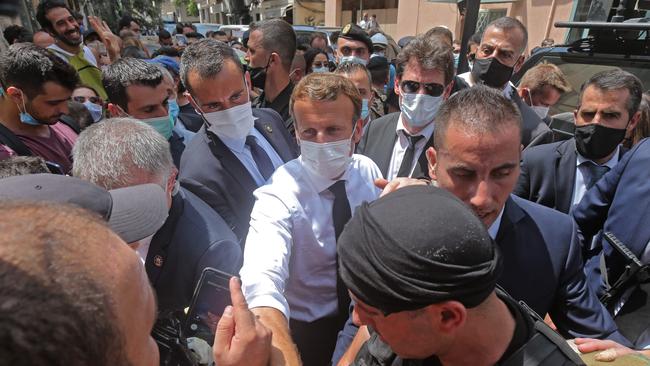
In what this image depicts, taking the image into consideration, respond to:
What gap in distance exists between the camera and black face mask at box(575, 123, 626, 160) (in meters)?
2.52

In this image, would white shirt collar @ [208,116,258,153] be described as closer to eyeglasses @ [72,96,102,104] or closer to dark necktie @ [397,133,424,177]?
dark necktie @ [397,133,424,177]

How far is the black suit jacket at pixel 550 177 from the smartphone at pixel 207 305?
2063 millimetres

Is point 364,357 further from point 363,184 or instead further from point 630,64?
point 630,64

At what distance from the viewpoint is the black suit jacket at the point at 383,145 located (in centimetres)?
251

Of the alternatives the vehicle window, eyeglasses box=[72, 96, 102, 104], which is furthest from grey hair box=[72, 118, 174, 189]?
the vehicle window

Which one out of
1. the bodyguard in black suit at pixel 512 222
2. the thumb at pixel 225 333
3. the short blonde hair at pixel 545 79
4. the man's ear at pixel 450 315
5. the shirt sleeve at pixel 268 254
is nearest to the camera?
the man's ear at pixel 450 315

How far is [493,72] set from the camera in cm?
345

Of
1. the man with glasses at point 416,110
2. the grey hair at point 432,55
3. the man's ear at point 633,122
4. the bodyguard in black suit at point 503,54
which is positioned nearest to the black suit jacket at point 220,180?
the man with glasses at point 416,110

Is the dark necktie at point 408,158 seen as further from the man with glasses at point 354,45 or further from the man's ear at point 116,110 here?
the man with glasses at point 354,45

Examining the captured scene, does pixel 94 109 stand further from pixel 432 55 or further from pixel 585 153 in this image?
pixel 585 153

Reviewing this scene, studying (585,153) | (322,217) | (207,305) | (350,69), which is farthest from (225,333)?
(350,69)

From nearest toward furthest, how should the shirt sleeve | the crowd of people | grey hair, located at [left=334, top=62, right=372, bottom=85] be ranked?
the crowd of people, the shirt sleeve, grey hair, located at [left=334, top=62, right=372, bottom=85]

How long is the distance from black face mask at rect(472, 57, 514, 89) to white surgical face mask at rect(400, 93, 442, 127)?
122 cm

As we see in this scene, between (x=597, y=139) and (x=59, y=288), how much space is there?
3002 millimetres
